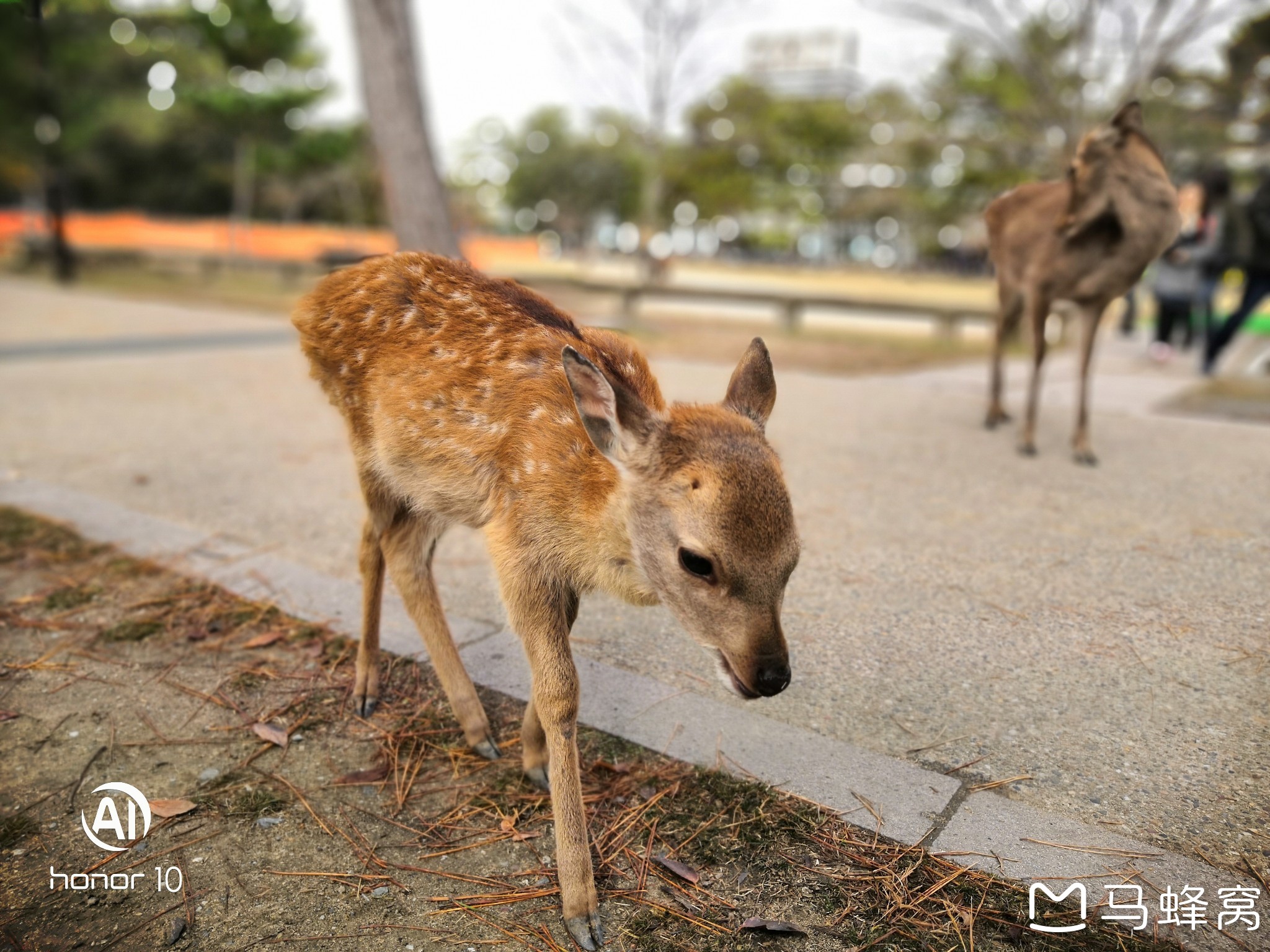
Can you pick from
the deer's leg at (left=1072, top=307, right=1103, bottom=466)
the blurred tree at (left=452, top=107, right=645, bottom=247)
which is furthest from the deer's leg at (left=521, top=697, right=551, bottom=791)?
the blurred tree at (left=452, top=107, right=645, bottom=247)

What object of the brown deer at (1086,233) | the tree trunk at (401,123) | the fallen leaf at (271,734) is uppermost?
the tree trunk at (401,123)

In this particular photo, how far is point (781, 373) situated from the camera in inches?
404

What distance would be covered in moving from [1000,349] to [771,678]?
5.40 metres

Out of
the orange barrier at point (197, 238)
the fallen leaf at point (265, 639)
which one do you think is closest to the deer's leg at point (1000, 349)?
the fallen leaf at point (265, 639)

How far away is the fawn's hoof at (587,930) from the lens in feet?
7.04

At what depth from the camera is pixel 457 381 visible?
2.78 metres

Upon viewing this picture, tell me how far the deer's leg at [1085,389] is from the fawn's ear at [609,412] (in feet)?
15.0

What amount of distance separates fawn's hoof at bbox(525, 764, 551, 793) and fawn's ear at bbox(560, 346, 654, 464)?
1.07 m

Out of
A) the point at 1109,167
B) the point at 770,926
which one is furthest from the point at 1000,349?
the point at 770,926

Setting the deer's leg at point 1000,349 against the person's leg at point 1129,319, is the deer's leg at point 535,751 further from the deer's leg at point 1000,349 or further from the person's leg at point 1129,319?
the person's leg at point 1129,319

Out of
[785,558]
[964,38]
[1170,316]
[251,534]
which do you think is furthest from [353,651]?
[964,38]

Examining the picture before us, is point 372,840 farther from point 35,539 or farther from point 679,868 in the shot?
point 35,539

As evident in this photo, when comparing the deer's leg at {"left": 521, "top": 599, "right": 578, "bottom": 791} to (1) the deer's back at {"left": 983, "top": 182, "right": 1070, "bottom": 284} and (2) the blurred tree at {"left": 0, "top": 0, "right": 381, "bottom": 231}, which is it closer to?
(1) the deer's back at {"left": 983, "top": 182, "right": 1070, "bottom": 284}

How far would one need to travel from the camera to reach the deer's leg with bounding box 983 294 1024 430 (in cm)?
652
